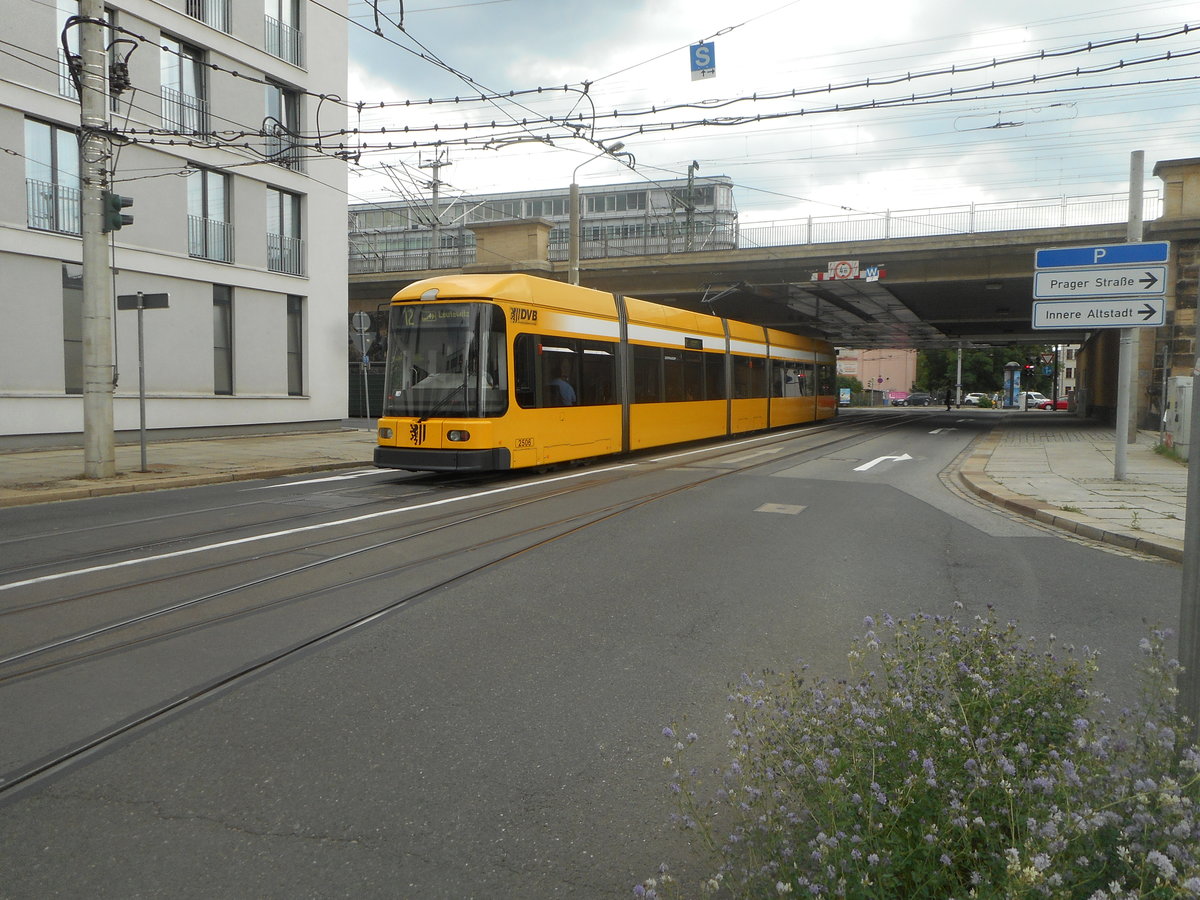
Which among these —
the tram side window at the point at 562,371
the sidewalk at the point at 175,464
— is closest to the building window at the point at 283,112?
the sidewalk at the point at 175,464

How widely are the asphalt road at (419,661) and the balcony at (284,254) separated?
606 inches

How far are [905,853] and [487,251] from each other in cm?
3443

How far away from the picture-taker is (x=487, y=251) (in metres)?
35.2

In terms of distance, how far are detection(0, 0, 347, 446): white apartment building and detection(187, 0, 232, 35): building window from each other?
3cm

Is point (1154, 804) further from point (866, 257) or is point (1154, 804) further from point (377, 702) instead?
point (866, 257)

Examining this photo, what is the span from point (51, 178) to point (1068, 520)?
64.7 ft

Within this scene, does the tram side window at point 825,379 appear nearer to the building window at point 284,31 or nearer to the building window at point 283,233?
the building window at point 283,233

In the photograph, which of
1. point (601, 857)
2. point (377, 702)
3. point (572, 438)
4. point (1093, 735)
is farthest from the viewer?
point (572, 438)

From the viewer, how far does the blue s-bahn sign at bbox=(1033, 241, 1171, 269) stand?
1320 centimetres

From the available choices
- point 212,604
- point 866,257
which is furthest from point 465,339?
point 866,257

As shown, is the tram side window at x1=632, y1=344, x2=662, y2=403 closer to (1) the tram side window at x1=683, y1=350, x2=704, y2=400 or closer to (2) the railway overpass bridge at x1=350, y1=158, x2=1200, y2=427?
(1) the tram side window at x1=683, y1=350, x2=704, y2=400

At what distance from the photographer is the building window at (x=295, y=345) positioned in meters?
25.6

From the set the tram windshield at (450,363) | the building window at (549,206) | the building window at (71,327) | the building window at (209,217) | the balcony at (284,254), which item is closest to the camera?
the tram windshield at (450,363)

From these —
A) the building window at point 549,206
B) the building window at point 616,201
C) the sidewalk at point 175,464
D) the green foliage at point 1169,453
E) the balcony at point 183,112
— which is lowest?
the sidewalk at point 175,464
